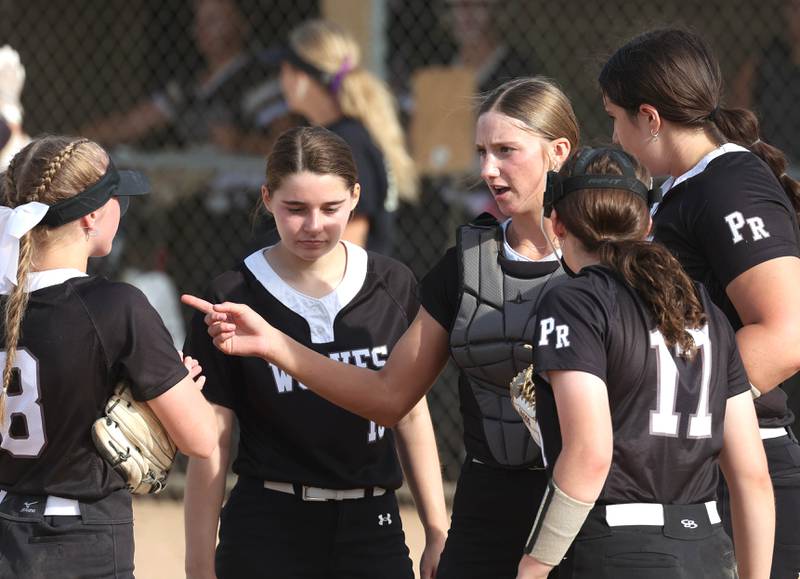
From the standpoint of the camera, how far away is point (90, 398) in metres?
2.56

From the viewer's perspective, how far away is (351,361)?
307 cm

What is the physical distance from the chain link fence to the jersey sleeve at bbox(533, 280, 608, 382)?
3476 mm

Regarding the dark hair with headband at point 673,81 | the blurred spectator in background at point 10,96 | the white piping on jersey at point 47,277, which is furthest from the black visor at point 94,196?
the blurred spectator in background at point 10,96

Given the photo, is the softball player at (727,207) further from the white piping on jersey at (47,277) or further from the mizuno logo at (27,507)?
the mizuno logo at (27,507)

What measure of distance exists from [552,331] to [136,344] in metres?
0.90

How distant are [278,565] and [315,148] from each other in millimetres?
1048

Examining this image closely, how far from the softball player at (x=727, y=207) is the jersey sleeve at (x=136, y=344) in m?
1.12

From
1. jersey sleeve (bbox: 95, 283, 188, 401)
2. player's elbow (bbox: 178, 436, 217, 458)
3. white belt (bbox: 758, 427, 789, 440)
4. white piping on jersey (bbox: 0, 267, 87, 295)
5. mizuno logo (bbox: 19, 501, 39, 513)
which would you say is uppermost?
white piping on jersey (bbox: 0, 267, 87, 295)

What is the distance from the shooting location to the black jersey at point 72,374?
2539 millimetres

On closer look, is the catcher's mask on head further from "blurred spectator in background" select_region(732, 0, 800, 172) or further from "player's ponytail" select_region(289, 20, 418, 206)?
"blurred spectator in background" select_region(732, 0, 800, 172)

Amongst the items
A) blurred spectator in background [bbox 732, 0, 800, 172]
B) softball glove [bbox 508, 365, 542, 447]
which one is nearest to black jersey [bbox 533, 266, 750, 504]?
softball glove [bbox 508, 365, 542, 447]

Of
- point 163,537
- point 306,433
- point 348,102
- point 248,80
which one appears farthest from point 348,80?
point 306,433

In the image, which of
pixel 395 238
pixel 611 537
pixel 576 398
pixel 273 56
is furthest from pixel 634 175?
pixel 395 238

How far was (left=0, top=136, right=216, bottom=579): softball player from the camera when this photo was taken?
2545 mm
